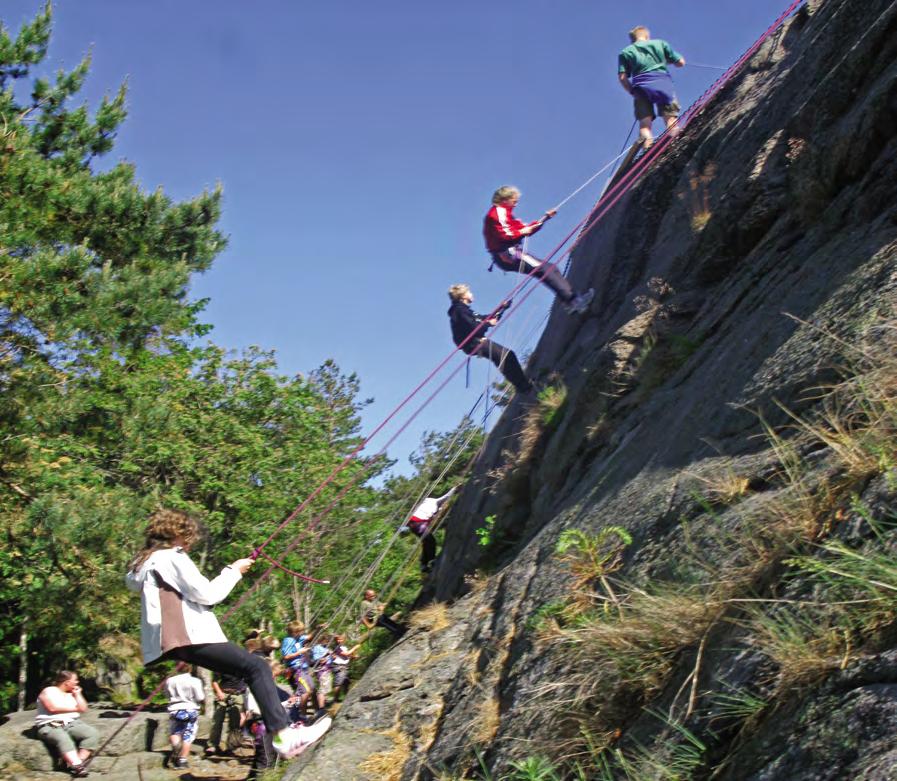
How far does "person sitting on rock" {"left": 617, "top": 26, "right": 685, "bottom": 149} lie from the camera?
11188 mm

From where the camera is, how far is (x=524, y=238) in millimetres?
10617

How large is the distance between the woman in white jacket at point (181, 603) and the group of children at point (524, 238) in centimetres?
508

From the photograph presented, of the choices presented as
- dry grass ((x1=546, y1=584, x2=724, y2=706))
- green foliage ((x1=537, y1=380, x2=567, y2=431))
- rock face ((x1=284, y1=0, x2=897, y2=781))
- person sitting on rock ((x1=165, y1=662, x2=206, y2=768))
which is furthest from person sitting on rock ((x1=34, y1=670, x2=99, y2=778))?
dry grass ((x1=546, y1=584, x2=724, y2=706))

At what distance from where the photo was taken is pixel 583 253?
1192cm

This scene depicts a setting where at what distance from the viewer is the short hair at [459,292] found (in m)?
10.8

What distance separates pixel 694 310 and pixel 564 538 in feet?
9.78

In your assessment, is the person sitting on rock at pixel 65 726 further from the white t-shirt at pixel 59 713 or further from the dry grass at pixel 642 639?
the dry grass at pixel 642 639

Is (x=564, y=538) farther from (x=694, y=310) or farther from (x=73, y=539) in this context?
(x=73, y=539)

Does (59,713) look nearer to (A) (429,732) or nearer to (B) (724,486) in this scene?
(A) (429,732)

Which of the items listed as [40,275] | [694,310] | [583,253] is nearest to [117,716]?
[40,275]

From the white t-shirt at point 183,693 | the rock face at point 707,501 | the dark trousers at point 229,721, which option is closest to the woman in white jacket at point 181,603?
the rock face at point 707,501

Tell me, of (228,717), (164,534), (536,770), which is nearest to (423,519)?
(228,717)

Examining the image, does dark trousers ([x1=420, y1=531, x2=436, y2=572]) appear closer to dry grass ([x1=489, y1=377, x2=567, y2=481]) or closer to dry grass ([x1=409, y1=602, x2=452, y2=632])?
dry grass ([x1=489, y1=377, x2=567, y2=481])

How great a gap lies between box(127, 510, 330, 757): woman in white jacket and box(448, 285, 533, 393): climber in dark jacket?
555 centimetres
